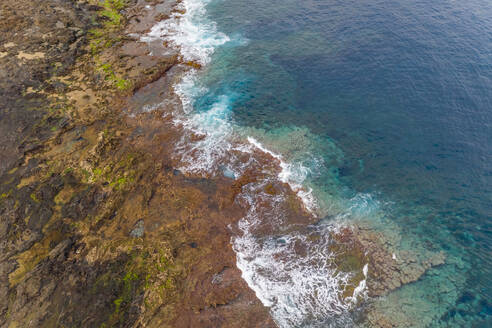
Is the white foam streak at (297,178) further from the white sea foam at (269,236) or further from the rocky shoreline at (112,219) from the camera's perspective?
the rocky shoreline at (112,219)

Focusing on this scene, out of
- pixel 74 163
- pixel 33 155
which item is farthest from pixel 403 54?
pixel 33 155

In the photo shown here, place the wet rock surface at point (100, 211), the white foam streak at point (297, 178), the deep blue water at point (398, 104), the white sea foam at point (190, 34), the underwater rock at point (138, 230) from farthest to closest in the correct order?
the white sea foam at point (190, 34)
the white foam streak at point (297, 178)
the deep blue water at point (398, 104)
the underwater rock at point (138, 230)
the wet rock surface at point (100, 211)

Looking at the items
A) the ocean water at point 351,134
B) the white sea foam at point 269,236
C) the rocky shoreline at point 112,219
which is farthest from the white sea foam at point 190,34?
the white sea foam at point 269,236

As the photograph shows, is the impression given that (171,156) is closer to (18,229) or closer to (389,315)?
(18,229)

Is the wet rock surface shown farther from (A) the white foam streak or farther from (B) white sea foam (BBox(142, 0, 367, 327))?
(A) the white foam streak

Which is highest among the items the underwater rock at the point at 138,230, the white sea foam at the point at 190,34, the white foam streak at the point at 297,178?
the white sea foam at the point at 190,34

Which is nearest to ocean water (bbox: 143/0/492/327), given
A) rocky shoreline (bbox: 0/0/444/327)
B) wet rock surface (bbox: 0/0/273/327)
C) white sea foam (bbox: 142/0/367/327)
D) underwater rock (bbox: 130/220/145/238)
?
white sea foam (bbox: 142/0/367/327)

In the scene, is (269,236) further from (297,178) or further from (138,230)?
(138,230)
